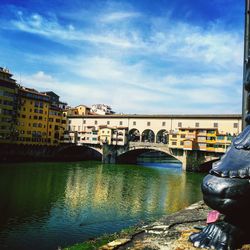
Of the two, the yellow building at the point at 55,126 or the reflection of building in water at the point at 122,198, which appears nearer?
the reflection of building in water at the point at 122,198

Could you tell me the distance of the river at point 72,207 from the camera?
10258mm

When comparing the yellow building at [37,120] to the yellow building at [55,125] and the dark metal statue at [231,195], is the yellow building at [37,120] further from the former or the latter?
the dark metal statue at [231,195]

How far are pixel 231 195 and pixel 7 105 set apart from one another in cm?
4020

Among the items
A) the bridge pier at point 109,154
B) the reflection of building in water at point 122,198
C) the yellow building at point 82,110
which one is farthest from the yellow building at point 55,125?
the reflection of building in water at point 122,198

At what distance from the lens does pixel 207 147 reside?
36.6 meters

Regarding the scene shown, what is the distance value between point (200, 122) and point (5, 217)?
3180cm

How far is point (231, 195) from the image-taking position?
111 inches

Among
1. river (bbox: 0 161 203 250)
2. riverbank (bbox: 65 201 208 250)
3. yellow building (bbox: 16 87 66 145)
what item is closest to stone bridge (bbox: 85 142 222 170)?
yellow building (bbox: 16 87 66 145)

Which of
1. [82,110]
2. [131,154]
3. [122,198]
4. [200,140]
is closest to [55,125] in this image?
[82,110]

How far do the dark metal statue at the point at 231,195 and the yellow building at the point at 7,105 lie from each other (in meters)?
39.2

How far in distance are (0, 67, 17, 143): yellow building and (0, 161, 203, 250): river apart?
60.0ft

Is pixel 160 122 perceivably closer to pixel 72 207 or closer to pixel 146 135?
pixel 146 135

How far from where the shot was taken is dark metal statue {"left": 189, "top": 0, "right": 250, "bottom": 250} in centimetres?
284

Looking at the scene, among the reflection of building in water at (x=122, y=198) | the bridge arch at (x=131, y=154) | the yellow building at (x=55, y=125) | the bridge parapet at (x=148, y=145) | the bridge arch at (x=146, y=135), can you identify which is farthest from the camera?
the bridge arch at (x=146, y=135)
